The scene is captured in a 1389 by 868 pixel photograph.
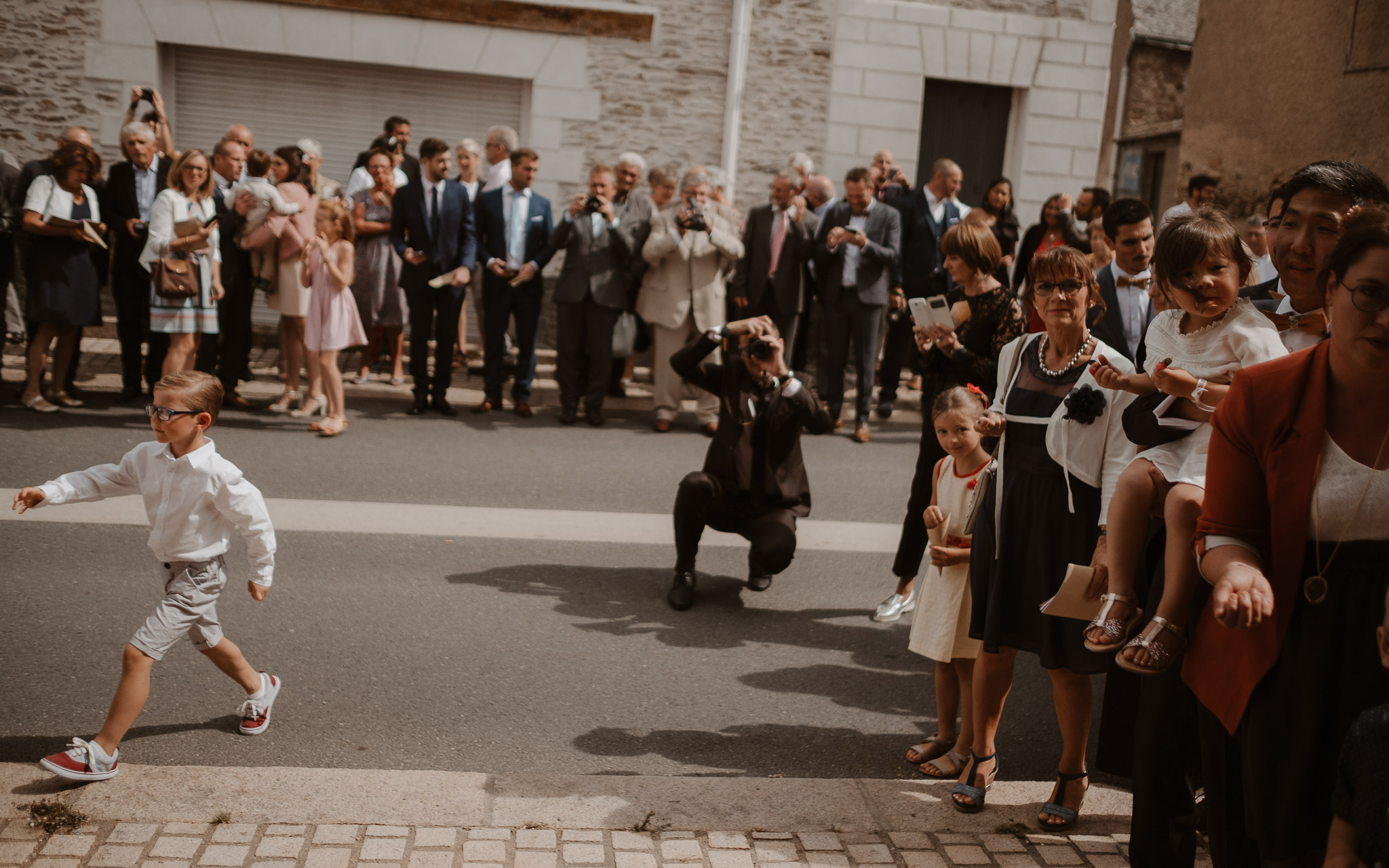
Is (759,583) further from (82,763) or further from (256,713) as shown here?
(82,763)

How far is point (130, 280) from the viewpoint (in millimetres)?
9984

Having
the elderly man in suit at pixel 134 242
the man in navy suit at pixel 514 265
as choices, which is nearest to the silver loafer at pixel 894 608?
the man in navy suit at pixel 514 265

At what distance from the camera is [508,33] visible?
549 inches

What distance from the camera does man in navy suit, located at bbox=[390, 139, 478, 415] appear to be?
10328 millimetres

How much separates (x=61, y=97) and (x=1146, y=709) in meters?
13.6

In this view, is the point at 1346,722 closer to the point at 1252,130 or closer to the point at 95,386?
the point at 95,386

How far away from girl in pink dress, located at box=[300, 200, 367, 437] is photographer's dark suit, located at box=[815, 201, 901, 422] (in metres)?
4.04

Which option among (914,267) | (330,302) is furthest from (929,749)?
(914,267)

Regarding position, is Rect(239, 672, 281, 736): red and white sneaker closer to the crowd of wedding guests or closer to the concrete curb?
the concrete curb

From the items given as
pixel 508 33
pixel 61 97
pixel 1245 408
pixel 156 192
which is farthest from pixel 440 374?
pixel 1245 408

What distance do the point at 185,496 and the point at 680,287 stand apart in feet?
22.4

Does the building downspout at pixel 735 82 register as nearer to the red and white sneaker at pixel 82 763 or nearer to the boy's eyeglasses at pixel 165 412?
the boy's eyeglasses at pixel 165 412

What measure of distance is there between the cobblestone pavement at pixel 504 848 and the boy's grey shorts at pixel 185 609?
0.69 metres

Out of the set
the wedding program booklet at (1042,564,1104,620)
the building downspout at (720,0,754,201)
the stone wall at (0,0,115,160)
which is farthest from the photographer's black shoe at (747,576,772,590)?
the stone wall at (0,0,115,160)
